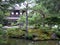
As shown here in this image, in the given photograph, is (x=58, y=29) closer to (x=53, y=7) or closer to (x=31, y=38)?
(x=31, y=38)

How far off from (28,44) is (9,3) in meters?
7.47

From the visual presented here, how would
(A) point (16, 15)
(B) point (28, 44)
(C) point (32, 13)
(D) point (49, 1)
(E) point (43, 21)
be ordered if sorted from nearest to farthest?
(D) point (49, 1), (B) point (28, 44), (E) point (43, 21), (C) point (32, 13), (A) point (16, 15)

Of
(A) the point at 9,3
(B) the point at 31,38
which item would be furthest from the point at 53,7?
(B) the point at 31,38

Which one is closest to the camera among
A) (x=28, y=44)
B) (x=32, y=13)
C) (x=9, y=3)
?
(x=9, y=3)

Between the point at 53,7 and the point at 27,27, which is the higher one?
the point at 53,7

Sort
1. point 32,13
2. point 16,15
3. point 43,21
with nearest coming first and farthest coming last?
point 43,21 → point 32,13 → point 16,15

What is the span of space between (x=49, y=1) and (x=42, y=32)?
1331 centimetres

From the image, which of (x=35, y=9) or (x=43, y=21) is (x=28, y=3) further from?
(x=43, y=21)

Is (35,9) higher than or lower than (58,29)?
higher

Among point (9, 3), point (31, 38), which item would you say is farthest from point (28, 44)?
point (9, 3)

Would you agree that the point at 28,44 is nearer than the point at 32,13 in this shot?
Yes

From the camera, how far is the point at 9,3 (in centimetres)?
1223

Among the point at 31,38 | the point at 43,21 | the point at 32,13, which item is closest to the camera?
the point at 31,38

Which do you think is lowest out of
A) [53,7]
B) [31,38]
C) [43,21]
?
[31,38]
